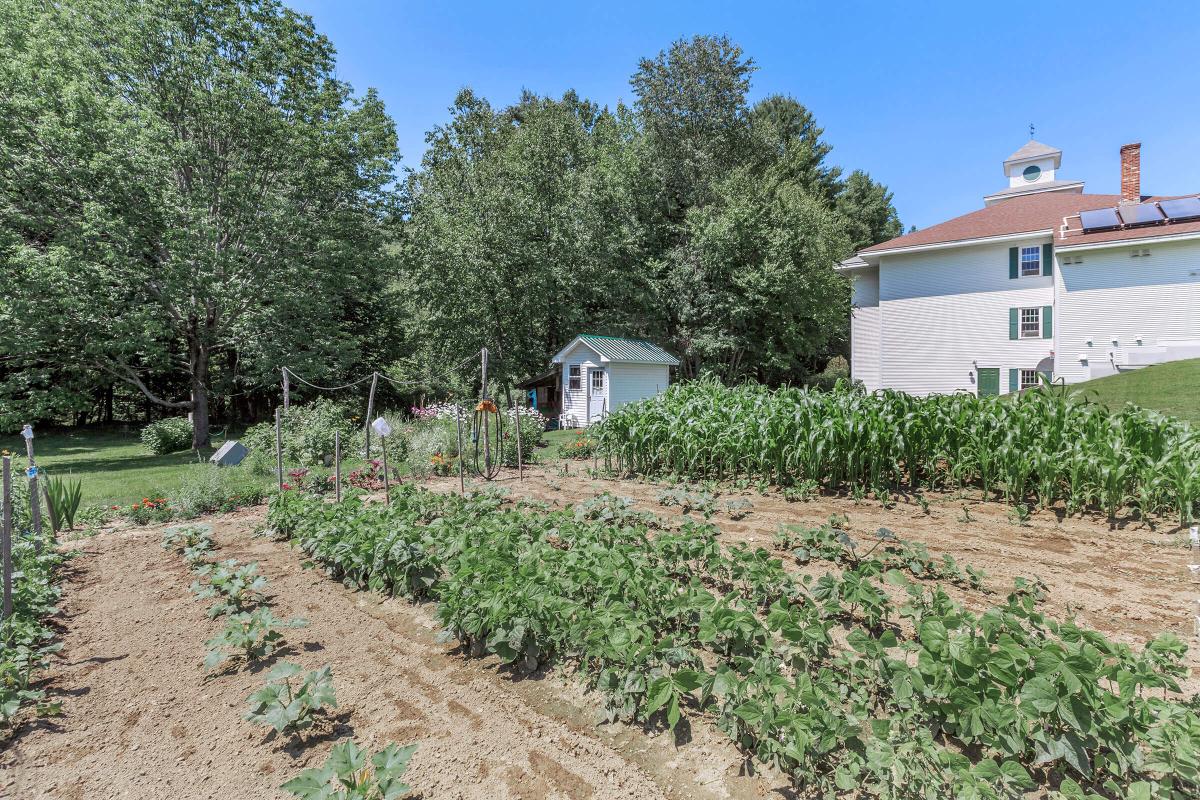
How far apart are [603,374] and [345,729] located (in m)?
14.7

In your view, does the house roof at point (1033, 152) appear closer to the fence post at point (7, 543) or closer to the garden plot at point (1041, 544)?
the garden plot at point (1041, 544)

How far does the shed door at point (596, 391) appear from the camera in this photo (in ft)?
55.3

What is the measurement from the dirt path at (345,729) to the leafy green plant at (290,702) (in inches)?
3.5

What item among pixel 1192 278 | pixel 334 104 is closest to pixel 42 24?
pixel 334 104

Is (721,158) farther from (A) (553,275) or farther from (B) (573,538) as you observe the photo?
(B) (573,538)

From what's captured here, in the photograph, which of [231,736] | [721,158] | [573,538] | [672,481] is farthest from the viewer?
[721,158]

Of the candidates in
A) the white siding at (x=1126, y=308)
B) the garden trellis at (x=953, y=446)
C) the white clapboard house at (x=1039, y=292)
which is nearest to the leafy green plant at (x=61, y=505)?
the garden trellis at (x=953, y=446)

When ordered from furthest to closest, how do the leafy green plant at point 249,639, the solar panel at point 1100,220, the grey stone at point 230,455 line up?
the solar panel at point 1100,220 < the grey stone at point 230,455 < the leafy green plant at point 249,639

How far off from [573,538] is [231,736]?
6.68 ft

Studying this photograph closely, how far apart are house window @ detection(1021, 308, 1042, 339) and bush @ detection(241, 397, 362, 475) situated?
1945 centimetres

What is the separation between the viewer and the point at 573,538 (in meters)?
3.75

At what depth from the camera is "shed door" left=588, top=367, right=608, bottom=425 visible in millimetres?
16859

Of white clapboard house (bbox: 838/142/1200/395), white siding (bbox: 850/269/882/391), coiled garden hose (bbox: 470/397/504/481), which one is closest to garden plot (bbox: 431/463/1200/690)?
coiled garden hose (bbox: 470/397/504/481)

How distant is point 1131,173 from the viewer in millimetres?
17344
